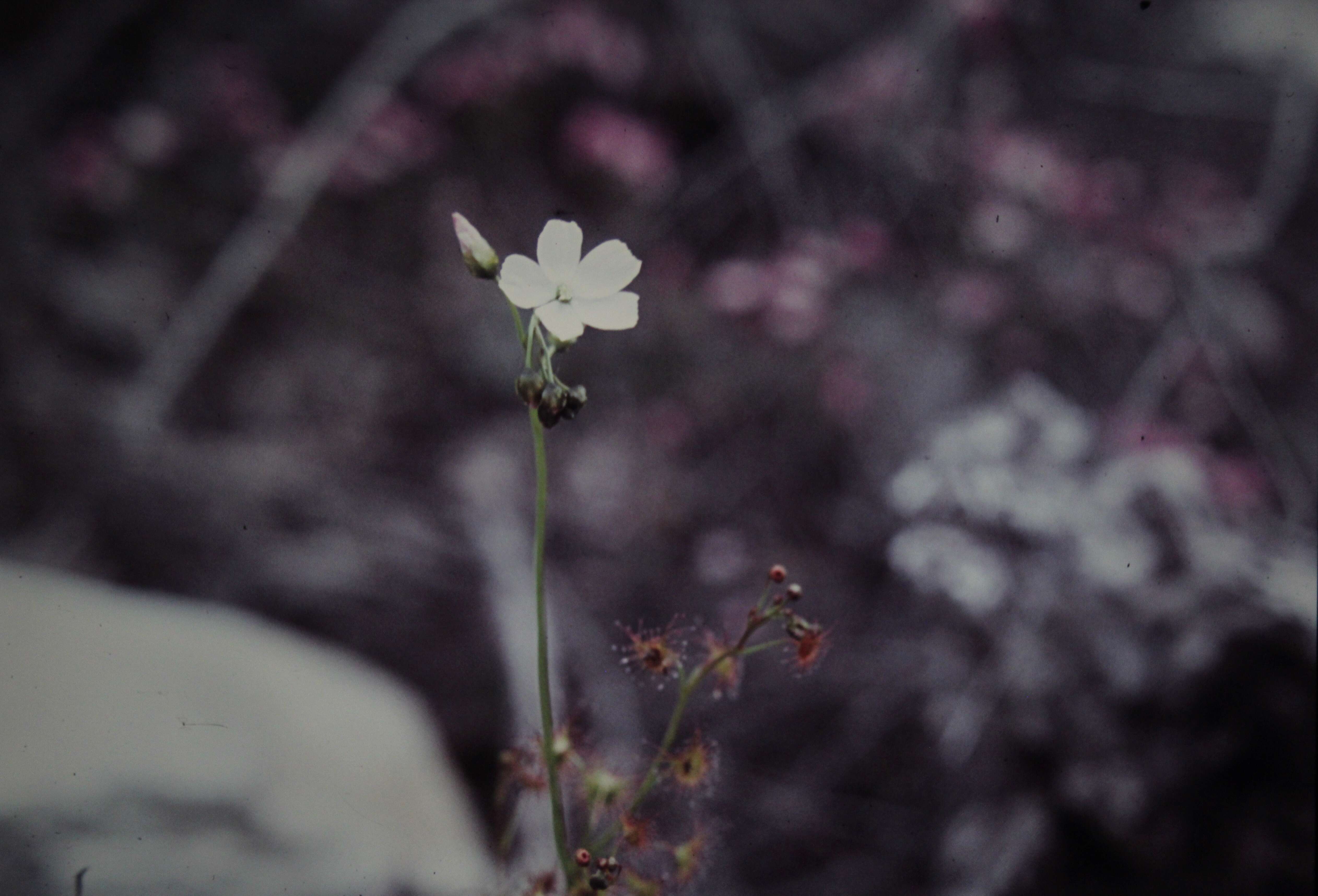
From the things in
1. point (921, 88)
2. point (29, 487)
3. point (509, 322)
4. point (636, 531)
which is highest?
point (921, 88)

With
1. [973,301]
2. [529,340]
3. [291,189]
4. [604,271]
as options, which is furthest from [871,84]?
Answer: [529,340]

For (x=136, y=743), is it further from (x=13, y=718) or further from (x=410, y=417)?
(x=410, y=417)

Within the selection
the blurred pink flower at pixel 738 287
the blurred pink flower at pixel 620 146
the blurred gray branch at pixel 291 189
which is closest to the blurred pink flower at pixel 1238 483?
the blurred pink flower at pixel 738 287

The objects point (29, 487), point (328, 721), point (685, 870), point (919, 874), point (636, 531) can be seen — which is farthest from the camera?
point (636, 531)

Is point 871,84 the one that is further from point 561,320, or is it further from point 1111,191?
point 561,320

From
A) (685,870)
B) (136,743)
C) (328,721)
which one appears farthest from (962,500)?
(136,743)

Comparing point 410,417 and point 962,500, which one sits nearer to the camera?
point 962,500
